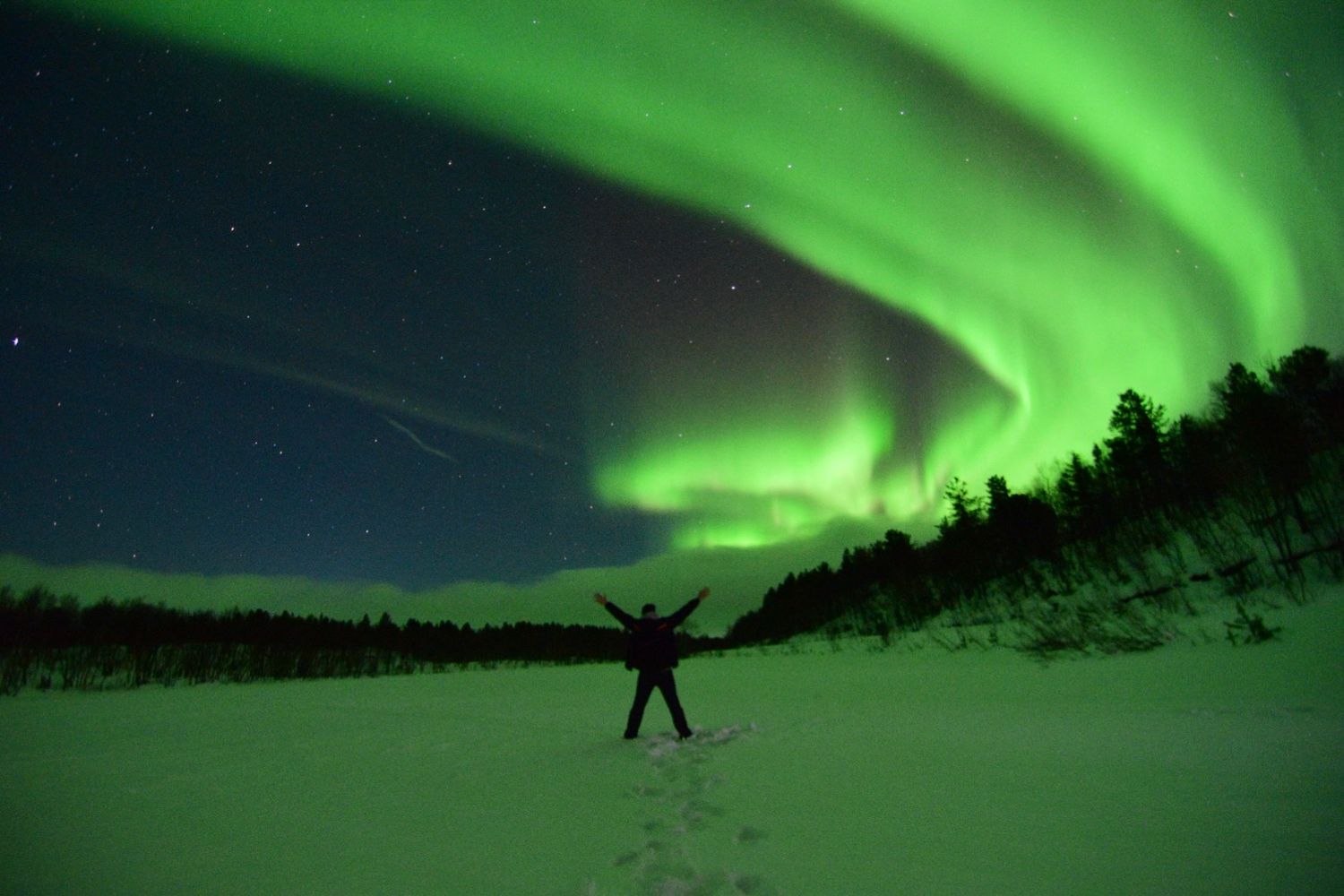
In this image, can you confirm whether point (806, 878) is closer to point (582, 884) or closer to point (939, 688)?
point (582, 884)

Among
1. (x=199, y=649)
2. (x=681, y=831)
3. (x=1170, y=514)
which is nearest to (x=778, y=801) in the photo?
(x=681, y=831)

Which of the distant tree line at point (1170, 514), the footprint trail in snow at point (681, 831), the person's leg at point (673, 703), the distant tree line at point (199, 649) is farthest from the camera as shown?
the distant tree line at point (199, 649)

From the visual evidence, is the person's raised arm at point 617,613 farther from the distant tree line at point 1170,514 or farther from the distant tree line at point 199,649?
the distant tree line at point 199,649

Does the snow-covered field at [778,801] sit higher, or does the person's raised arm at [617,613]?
the person's raised arm at [617,613]

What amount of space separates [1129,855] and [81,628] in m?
82.7

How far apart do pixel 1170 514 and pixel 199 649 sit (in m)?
68.9

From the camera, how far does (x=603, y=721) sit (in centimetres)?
1180

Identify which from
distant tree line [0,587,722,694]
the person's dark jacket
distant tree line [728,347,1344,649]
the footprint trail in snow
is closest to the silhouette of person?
the person's dark jacket

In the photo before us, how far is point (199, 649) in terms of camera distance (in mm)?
46812

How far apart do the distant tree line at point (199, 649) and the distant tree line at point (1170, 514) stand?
158 ft

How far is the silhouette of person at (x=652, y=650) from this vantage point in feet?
27.7

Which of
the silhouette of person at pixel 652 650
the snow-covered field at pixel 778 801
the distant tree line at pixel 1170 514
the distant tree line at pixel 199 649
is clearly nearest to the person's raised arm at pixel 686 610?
the silhouette of person at pixel 652 650

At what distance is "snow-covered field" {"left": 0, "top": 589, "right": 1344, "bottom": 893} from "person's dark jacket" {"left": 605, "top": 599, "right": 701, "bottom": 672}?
3.75ft

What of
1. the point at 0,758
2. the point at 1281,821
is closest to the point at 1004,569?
the point at 1281,821
